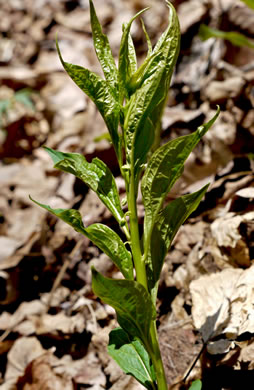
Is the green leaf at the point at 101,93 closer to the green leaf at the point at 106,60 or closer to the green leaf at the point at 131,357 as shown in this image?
the green leaf at the point at 106,60

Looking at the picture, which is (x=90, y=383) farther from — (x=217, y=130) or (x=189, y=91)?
(x=189, y=91)

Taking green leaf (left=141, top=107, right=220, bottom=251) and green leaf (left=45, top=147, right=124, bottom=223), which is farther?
green leaf (left=45, top=147, right=124, bottom=223)

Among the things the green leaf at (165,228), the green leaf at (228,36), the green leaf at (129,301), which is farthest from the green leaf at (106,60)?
the green leaf at (228,36)

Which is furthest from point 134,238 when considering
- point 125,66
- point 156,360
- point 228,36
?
point 228,36

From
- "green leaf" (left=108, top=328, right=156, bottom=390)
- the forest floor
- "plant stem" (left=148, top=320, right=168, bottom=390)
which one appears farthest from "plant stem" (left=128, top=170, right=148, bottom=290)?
the forest floor

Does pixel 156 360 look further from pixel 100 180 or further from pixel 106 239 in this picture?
pixel 100 180

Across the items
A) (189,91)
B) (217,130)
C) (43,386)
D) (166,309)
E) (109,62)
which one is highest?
(109,62)

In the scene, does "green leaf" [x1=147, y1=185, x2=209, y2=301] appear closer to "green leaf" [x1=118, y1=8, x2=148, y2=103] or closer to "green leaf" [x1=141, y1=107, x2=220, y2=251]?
"green leaf" [x1=141, y1=107, x2=220, y2=251]

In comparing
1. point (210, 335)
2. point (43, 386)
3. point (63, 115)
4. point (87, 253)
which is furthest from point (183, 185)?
point (63, 115)
